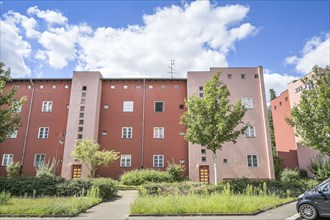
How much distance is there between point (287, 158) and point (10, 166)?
31.2 meters

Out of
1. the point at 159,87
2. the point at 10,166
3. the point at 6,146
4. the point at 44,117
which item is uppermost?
the point at 159,87

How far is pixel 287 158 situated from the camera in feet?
99.2

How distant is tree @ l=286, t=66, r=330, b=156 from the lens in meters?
16.0

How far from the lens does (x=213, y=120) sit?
57.5ft

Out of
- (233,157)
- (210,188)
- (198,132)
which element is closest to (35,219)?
(210,188)

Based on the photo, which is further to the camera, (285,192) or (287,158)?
(287,158)

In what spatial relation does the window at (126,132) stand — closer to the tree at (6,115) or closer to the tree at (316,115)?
the tree at (6,115)

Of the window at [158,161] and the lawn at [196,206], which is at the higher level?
the window at [158,161]

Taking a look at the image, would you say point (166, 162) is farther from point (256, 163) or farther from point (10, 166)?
point (10, 166)

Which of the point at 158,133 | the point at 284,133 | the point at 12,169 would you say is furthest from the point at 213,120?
the point at 12,169

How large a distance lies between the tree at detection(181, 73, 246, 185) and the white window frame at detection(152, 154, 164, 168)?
9329 millimetres

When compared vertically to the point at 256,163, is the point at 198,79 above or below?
above

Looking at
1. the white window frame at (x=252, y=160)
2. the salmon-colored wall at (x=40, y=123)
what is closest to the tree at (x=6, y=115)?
the salmon-colored wall at (x=40, y=123)

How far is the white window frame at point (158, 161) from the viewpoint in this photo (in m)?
26.4
